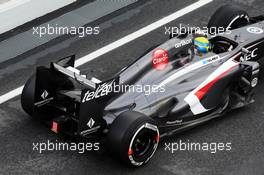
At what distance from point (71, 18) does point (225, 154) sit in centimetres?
484

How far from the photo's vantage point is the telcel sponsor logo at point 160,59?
10266 millimetres

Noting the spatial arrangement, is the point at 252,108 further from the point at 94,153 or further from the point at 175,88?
the point at 94,153

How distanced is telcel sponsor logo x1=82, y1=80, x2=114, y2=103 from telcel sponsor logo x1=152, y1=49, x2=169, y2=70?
105 cm

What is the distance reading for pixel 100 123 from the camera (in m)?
9.46

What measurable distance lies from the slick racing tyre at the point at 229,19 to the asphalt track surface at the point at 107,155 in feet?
4.31

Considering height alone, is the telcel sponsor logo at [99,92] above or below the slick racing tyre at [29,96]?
above

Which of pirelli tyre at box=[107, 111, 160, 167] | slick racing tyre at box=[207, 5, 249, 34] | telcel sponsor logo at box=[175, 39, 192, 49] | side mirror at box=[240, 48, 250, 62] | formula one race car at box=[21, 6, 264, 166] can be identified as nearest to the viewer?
pirelli tyre at box=[107, 111, 160, 167]

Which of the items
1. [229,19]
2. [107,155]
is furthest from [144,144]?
[229,19]

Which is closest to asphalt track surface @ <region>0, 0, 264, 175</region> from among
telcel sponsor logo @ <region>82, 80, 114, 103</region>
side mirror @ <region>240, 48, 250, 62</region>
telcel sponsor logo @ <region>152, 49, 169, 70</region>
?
side mirror @ <region>240, 48, 250, 62</region>

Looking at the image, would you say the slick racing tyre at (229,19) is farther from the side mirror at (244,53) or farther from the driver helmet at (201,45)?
the driver helmet at (201,45)

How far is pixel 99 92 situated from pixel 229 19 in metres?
3.64

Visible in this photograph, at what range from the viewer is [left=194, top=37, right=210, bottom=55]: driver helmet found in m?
10.6

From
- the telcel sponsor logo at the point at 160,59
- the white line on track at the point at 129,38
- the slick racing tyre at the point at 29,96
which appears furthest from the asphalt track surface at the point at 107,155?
the telcel sponsor logo at the point at 160,59

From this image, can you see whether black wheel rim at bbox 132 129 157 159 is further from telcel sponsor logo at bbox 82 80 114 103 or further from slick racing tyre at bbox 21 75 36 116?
slick racing tyre at bbox 21 75 36 116
